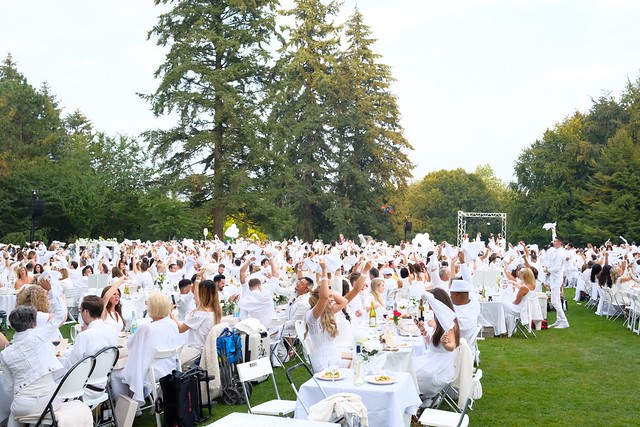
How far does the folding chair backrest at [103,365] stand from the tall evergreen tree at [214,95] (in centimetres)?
3380

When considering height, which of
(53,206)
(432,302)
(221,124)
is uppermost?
(221,124)

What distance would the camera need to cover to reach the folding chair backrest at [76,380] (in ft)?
19.3

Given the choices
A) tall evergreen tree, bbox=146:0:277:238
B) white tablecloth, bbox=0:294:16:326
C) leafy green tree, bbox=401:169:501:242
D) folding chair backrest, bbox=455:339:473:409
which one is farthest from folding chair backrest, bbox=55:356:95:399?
leafy green tree, bbox=401:169:501:242

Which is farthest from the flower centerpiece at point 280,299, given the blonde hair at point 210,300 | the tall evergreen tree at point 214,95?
the tall evergreen tree at point 214,95

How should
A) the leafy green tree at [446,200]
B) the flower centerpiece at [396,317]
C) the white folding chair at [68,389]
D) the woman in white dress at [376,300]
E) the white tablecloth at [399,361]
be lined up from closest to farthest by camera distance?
the white folding chair at [68,389] → the white tablecloth at [399,361] → the flower centerpiece at [396,317] → the woman in white dress at [376,300] → the leafy green tree at [446,200]

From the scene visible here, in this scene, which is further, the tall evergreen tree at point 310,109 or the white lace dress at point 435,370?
the tall evergreen tree at point 310,109

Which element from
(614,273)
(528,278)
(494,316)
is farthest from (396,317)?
(614,273)

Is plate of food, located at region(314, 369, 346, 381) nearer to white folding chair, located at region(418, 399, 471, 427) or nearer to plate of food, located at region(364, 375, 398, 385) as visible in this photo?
plate of food, located at region(364, 375, 398, 385)

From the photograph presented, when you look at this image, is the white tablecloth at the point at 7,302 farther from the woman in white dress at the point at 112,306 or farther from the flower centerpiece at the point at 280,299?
the woman in white dress at the point at 112,306

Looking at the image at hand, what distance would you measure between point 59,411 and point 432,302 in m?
3.88

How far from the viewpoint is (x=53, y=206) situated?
40062 millimetres

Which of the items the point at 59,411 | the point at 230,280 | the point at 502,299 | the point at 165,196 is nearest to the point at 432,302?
the point at 59,411

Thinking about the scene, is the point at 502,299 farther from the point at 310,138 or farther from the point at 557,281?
the point at 310,138

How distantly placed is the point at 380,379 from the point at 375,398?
0.36 meters
